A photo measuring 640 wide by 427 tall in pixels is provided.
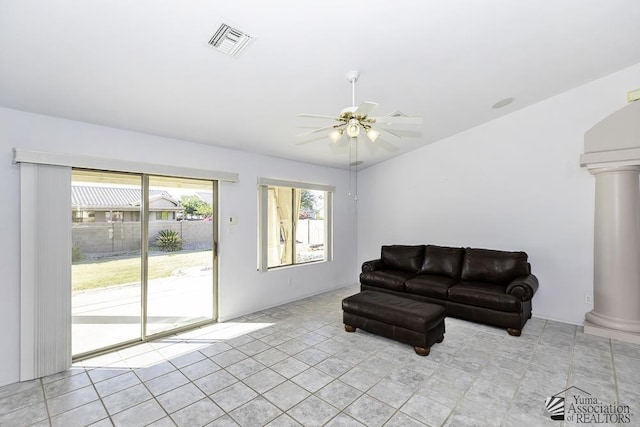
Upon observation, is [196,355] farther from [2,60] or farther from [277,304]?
[2,60]

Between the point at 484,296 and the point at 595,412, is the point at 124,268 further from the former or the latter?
the point at 595,412

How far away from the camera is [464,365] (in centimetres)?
297

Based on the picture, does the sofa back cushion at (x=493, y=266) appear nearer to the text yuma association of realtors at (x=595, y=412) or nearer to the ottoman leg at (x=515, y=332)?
the ottoman leg at (x=515, y=332)

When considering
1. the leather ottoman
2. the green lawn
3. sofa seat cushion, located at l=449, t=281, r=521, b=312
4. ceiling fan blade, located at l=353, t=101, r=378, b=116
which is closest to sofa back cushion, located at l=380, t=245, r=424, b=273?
sofa seat cushion, located at l=449, t=281, r=521, b=312

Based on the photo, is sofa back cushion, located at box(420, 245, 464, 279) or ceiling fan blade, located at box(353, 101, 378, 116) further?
sofa back cushion, located at box(420, 245, 464, 279)

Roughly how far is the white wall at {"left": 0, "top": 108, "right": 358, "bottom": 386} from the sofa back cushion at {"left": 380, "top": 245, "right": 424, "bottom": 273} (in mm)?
1083

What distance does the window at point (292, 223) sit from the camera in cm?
480

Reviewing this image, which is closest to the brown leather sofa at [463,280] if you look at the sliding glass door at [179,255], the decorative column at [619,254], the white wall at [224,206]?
the decorative column at [619,254]

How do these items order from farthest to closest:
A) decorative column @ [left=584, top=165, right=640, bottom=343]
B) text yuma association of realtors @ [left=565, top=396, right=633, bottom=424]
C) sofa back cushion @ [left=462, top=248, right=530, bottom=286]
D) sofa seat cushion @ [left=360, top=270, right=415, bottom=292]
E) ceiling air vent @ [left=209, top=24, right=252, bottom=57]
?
sofa seat cushion @ [left=360, top=270, right=415, bottom=292]
sofa back cushion @ [left=462, top=248, right=530, bottom=286]
decorative column @ [left=584, top=165, right=640, bottom=343]
text yuma association of realtors @ [left=565, top=396, right=633, bottom=424]
ceiling air vent @ [left=209, top=24, right=252, bottom=57]

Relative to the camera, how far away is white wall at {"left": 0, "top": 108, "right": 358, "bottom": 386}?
8.79 ft

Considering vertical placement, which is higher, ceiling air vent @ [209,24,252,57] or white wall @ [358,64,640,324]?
ceiling air vent @ [209,24,252,57]

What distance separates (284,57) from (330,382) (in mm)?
2878

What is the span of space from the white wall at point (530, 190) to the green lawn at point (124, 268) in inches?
154

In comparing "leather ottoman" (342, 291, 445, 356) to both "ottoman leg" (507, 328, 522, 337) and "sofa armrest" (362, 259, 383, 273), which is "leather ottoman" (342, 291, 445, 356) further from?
"sofa armrest" (362, 259, 383, 273)
